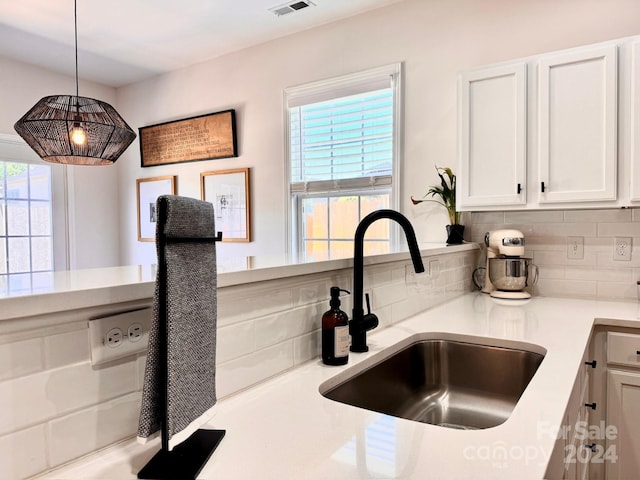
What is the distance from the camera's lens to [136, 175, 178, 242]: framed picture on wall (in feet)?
13.7

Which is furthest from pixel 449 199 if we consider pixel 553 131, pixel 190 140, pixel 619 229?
pixel 190 140

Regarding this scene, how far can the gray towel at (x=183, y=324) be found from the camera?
0.63 metres

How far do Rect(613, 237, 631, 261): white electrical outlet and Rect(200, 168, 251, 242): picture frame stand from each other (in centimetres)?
253

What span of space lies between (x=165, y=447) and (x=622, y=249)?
243 centimetres

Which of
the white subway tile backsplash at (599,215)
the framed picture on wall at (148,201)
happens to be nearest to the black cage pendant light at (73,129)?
the framed picture on wall at (148,201)

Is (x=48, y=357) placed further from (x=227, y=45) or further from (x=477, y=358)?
(x=227, y=45)

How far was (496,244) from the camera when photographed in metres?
2.30

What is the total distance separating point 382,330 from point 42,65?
408cm

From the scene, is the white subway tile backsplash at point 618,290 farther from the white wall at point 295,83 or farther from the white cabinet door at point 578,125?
the white wall at point 295,83

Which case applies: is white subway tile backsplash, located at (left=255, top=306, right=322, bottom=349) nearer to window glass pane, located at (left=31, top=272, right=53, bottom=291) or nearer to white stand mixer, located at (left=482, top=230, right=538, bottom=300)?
window glass pane, located at (left=31, top=272, right=53, bottom=291)

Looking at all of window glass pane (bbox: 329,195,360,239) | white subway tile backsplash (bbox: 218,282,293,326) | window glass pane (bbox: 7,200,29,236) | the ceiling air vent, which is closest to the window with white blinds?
window glass pane (bbox: 7,200,29,236)

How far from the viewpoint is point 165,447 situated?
0.63 meters

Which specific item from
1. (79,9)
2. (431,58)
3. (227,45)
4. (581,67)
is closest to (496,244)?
(581,67)

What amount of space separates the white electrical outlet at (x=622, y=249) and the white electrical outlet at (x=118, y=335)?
7.79 ft
